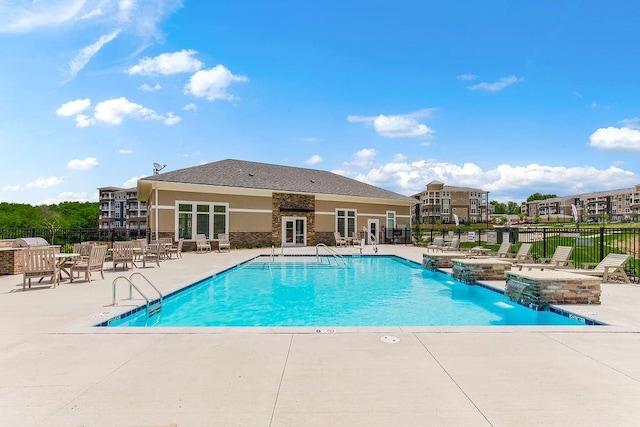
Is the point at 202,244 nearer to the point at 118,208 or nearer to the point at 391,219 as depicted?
the point at 391,219

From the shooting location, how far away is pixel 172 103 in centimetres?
1686

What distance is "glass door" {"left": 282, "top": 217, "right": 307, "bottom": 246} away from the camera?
2425cm

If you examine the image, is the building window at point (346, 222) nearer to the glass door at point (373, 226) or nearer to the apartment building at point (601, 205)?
the glass door at point (373, 226)

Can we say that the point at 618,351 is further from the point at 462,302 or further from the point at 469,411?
the point at 462,302

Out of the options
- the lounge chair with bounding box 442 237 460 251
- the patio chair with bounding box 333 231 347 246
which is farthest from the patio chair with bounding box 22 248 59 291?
the patio chair with bounding box 333 231 347 246

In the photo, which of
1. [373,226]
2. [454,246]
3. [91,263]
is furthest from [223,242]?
[454,246]

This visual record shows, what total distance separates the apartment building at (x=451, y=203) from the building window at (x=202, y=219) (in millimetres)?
67226

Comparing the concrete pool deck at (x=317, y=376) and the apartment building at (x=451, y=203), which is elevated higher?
the apartment building at (x=451, y=203)

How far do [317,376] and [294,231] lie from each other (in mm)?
21334

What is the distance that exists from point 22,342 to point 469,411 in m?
5.32

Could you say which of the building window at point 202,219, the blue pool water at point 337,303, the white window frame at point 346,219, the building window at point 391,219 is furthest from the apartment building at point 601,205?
the blue pool water at point 337,303

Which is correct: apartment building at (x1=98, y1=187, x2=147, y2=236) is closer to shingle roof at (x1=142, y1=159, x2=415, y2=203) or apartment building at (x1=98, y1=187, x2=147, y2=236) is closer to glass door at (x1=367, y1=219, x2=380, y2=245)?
shingle roof at (x1=142, y1=159, x2=415, y2=203)

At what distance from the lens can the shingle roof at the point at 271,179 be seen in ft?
71.2

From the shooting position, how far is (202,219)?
21375 mm
